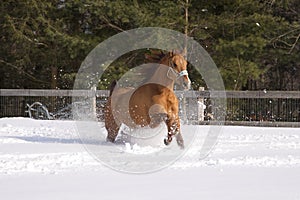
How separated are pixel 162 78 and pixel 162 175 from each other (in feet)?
9.15

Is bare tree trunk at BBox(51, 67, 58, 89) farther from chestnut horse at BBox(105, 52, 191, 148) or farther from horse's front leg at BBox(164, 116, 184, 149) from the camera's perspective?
horse's front leg at BBox(164, 116, 184, 149)

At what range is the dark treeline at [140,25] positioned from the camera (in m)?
17.3

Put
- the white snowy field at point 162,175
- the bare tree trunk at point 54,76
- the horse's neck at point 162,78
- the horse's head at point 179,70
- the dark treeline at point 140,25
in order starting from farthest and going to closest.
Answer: the bare tree trunk at point 54,76 → the dark treeline at point 140,25 → the horse's neck at point 162,78 → the horse's head at point 179,70 → the white snowy field at point 162,175

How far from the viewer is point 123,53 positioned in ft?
60.3

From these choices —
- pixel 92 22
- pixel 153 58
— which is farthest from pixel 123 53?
pixel 153 58

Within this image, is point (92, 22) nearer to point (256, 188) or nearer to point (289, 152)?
point (289, 152)

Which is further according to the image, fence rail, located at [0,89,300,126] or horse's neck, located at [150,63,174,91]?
fence rail, located at [0,89,300,126]

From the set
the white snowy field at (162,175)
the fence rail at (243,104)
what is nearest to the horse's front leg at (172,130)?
the white snowy field at (162,175)

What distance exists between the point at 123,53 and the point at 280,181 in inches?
548

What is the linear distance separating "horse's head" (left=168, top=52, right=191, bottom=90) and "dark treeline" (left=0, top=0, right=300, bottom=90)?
364 inches

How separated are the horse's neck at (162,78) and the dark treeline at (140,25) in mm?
9074

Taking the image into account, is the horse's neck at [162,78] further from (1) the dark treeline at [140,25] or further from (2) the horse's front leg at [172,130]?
(1) the dark treeline at [140,25]

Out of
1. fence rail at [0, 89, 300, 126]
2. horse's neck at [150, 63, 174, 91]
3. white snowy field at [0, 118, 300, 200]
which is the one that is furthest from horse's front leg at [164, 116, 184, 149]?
fence rail at [0, 89, 300, 126]

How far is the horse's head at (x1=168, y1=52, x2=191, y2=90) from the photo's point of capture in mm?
7527
